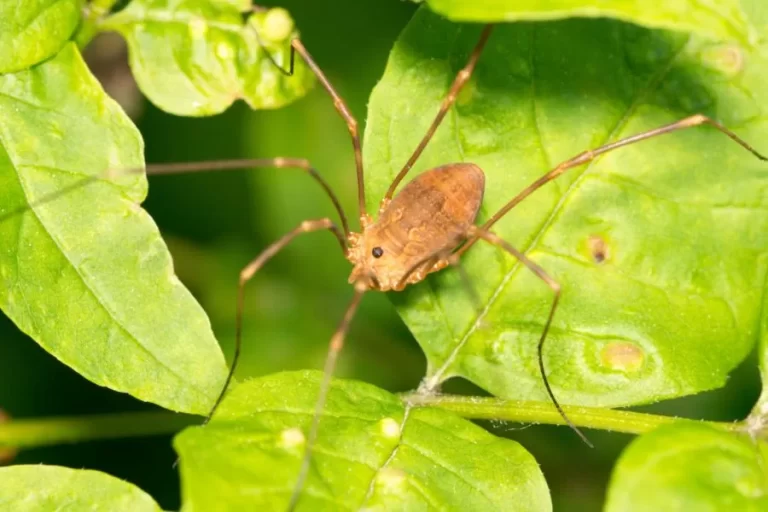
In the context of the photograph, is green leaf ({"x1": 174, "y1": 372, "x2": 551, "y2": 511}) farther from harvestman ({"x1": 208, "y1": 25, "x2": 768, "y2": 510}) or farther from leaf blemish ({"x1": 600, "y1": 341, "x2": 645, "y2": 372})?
leaf blemish ({"x1": 600, "y1": 341, "x2": 645, "y2": 372})

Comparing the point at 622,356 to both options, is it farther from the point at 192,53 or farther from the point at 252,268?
the point at 192,53

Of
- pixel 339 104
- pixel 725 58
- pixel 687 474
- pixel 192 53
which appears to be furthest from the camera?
pixel 339 104

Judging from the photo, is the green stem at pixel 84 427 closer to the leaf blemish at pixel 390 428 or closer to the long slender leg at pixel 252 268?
the long slender leg at pixel 252 268

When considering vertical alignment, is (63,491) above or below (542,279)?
below

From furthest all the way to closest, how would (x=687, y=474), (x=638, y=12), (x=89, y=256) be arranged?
(x=89, y=256) < (x=687, y=474) < (x=638, y=12)

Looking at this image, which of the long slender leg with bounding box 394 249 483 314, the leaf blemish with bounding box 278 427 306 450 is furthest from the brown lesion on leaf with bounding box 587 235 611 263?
the leaf blemish with bounding box 278 427 306 450

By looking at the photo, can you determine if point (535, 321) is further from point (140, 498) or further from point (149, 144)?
point (149, 144)

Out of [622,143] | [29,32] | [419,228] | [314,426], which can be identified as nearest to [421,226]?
[419,228]
